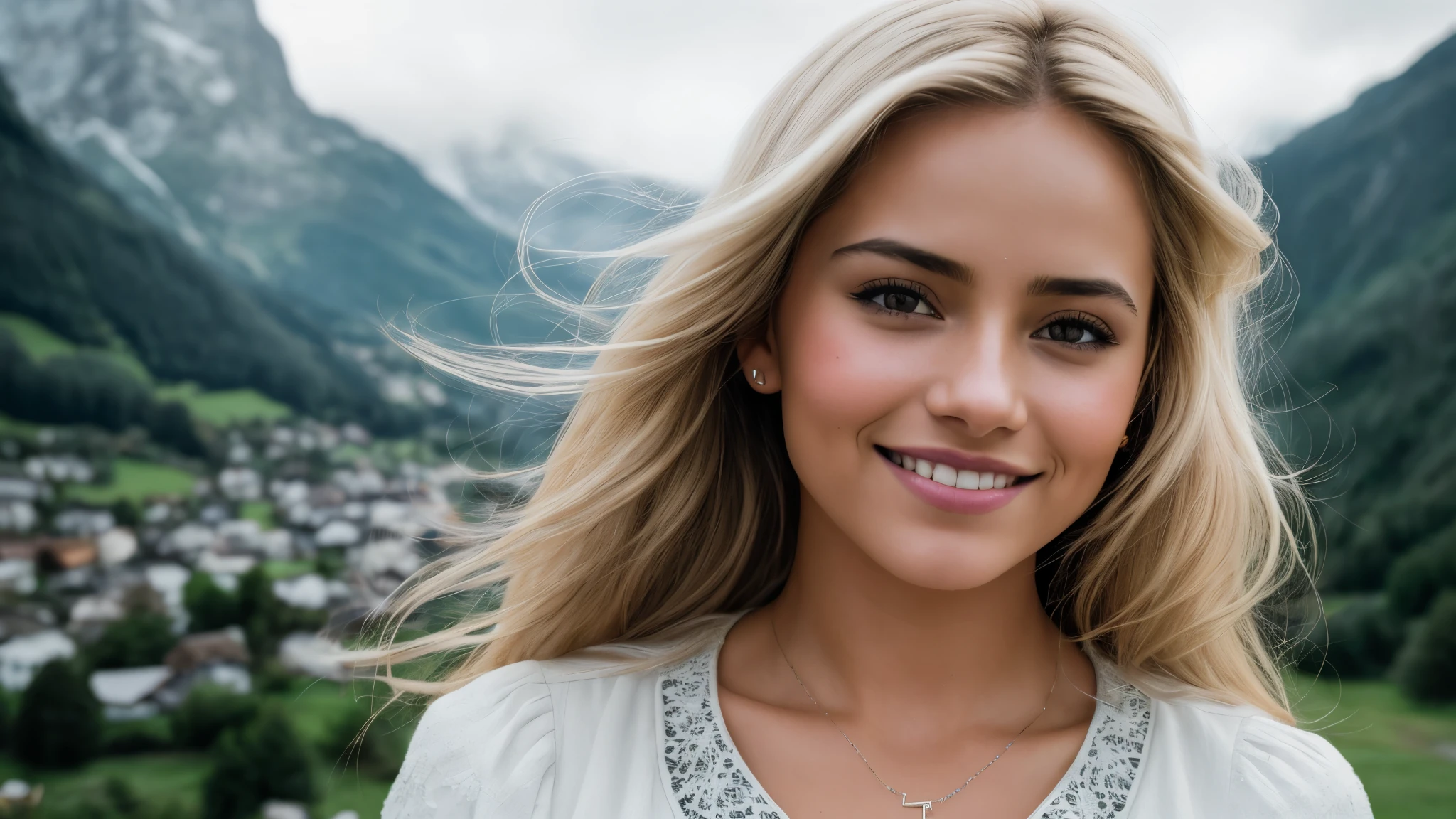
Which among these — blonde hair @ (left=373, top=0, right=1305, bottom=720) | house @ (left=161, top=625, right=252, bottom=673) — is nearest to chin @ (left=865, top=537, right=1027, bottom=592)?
blonde hair @ (left=373, top=0, right=1305, bottom=720)

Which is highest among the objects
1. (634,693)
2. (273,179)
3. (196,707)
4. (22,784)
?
(273,179)

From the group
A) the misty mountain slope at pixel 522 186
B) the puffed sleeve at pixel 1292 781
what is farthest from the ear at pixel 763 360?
the misty mountain slope at pixel 522 186

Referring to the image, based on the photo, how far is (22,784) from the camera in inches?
101

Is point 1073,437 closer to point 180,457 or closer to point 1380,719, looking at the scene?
point 1380,719

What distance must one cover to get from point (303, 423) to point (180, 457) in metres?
0.32

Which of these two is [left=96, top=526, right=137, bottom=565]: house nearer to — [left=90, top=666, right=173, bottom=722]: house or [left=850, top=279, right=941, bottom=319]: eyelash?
[left=90, top=666, right=173, bottom=722]: house

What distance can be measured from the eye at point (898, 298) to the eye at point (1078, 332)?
13 cm

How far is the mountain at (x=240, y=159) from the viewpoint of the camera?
3.05 metres

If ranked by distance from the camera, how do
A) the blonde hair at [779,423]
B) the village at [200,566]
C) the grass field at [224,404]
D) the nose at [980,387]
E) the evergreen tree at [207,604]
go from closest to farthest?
the nose at [980,387] < the blonde hair at [779,423] < the village at [200,566] < the evergreen tree at [207,604] < the grass field at [224,404]

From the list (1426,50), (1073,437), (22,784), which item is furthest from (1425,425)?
(22,784)

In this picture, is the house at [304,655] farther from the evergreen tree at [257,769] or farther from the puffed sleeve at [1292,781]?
the puffed sleeve at [1292,781]

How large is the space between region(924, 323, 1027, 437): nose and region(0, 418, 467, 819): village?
161 centimetres

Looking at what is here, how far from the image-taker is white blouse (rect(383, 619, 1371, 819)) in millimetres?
1325

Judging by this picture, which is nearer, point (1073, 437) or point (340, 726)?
point (1073, 437)
